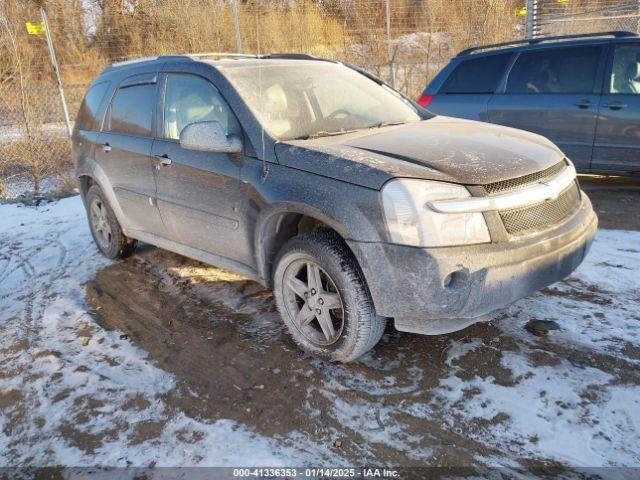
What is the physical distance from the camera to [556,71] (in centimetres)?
600

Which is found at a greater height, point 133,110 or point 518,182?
point 133,110

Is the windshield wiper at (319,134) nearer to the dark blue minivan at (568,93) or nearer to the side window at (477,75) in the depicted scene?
the dark blue minivan at (568,93)

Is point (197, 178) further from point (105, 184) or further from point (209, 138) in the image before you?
point (105, 184)

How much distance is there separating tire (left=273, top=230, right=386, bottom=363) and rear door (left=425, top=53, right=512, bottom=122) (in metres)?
4.25

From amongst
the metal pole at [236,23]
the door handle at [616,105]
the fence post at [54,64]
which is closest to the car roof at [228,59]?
the door handle at [616,105]

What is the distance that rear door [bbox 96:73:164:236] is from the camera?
4133 millimetres

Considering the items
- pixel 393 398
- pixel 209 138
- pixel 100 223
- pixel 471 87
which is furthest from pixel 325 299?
pixel 471 87

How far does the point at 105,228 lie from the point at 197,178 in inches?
78.7

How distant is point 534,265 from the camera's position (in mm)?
2697

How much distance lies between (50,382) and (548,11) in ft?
42.8

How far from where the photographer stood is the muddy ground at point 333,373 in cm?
243

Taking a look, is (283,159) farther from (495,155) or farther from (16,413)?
(16,413)

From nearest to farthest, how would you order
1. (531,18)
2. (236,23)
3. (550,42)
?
(550,42), (531,18), (236,23)

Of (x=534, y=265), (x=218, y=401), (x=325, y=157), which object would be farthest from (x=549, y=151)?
(x=218, y=401)
